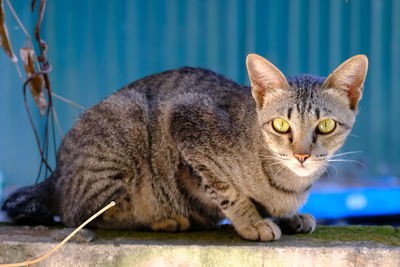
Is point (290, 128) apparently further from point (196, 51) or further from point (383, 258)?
point (196, 51)

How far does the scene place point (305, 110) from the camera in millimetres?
2387

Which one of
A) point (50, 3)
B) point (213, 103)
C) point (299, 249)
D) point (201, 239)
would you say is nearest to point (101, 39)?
point (50, 3)

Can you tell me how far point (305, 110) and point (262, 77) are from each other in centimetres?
27

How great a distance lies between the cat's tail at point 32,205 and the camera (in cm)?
286

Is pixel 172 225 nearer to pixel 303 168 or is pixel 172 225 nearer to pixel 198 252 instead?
pixel 198 252

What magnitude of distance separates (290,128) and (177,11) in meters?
2.74

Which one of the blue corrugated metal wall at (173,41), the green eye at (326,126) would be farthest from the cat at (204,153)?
the blue corrugated metal wall at (173,41)

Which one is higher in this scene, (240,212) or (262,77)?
(262,77)

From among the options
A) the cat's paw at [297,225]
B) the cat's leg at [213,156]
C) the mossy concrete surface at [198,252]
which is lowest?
the cat's paw at [297,225]

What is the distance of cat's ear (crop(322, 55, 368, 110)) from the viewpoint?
2.40 meters

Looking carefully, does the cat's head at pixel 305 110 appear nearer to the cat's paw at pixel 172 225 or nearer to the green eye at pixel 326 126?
the green eye at pixel 326 126

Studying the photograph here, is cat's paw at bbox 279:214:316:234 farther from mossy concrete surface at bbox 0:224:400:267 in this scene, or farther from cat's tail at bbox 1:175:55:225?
cat's tail at bbox 1:175:55:225

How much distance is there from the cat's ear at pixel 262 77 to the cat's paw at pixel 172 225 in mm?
674

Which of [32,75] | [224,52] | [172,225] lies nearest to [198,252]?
[172,225]
